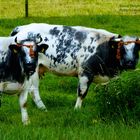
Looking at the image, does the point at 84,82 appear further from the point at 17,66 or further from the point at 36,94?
the point at 17,66

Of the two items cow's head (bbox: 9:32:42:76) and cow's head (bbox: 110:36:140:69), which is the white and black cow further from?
cow's head (bbox: 9:32:42:76)

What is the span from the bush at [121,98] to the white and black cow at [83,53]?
2582 mm

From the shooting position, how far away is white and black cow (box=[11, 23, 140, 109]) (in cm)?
1371

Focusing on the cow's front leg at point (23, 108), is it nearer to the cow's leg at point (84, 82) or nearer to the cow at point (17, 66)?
the cow at point (17, 66)

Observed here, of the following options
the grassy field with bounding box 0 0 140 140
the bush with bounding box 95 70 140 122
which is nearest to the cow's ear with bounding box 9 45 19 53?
the grassy field with bounding box 0 0 140 140

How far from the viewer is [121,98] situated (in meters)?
10.8

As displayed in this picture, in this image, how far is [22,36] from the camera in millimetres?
14375

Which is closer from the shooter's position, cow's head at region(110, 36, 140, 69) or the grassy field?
the grassy field

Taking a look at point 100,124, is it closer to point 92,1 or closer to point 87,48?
point 87,48

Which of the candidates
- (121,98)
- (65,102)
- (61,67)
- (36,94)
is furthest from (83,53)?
(121,98)

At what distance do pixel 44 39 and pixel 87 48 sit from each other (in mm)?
1037

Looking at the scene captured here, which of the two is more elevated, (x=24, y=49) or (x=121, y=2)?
(x=24, y=49)

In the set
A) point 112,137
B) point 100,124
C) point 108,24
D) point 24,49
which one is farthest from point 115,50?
point 108,24

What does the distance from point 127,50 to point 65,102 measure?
1.79m
